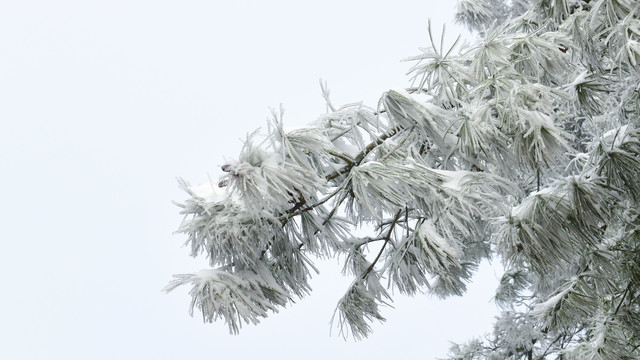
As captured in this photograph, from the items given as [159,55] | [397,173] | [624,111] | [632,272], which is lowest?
[632,272]

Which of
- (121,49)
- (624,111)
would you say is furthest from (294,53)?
(624,111)

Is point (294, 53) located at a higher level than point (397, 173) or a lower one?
higher

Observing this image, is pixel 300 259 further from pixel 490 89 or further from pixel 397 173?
pixel 490 89

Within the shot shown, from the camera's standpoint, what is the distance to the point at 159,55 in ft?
142

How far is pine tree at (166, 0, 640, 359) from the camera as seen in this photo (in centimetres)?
143

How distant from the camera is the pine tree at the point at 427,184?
1.43 m

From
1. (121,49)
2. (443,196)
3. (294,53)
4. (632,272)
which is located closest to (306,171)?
(443,196)

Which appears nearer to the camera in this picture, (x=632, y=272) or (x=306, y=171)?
(x=306, y=171)

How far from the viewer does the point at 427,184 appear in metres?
1.42

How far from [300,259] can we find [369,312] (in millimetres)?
333

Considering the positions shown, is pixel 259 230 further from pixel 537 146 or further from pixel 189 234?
pixel 537 146

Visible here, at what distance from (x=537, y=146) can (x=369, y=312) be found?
0.78m

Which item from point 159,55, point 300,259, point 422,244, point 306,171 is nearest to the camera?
point 306,171

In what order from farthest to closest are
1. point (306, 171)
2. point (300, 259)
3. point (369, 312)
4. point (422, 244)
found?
1. point (369, 312)
2. point (300, 259)
3. point (422, 244)
4. point (306, 171)
